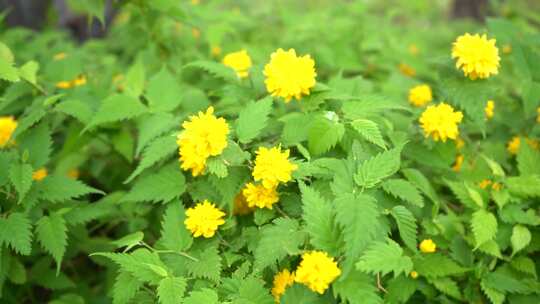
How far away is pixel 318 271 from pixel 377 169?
1.55 ft

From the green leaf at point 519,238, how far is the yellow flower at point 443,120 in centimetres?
49

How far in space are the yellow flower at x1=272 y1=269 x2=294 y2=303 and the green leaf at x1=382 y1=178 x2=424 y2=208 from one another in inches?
21.4

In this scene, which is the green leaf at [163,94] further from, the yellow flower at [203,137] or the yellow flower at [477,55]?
the yellow flower at [477,55]

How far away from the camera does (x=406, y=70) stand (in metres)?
3.74

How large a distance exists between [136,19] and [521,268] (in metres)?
2.73

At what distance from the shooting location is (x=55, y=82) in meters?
2.76

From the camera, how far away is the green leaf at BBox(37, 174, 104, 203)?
214cm

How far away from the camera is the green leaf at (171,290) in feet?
5.50

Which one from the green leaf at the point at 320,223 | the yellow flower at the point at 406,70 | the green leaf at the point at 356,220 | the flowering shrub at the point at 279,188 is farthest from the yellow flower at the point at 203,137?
the yellow flower at the point at 406,70

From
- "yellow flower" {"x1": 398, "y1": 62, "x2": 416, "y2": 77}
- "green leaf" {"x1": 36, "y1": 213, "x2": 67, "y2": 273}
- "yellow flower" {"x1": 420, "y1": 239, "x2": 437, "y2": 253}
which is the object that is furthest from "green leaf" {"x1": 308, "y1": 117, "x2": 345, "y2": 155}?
"yellow flower" {"x1": 398, "y1": 62, "x2": 416, "y2": 77}

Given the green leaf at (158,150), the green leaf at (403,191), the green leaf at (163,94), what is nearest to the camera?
the green leaf at (403,191)

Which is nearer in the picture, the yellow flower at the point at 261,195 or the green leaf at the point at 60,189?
the yellow flower at the point at 261,195

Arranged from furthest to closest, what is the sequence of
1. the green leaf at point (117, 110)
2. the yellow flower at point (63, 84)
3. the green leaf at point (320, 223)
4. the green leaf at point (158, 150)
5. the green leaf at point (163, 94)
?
the yellow flower at point (63, 84)
the green leaf at point (163, 94)
the green leaf at point (117, 110)
the green leaf at point (158, 150)
the green leaf at point (320, 223)

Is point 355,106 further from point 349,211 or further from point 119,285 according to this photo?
point 119,285
